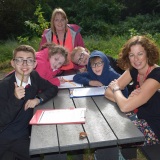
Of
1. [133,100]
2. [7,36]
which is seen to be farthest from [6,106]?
[7,36]

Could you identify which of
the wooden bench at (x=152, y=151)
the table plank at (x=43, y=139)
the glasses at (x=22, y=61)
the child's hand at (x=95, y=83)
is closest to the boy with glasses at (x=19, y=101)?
the glasses at (x=22, y=61)

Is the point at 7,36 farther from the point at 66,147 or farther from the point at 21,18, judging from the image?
the point at 66,147

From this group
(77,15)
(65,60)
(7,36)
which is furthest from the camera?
(77,15)

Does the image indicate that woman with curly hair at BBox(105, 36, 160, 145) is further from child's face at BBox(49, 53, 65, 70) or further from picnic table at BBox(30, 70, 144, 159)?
child's face at BBox(49, 53, 65, 70)

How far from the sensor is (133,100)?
2.53m

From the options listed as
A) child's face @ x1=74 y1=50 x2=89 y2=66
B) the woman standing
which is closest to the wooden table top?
child's face @ x1=74 y1=50 x2=89 y2=66

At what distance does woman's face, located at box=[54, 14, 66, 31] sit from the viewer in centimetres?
494

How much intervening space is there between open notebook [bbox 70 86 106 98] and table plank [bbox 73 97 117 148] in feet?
0.94

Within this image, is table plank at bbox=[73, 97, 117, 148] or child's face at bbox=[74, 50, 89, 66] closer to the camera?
table plank at bbox=[73, 97, 117, 148]

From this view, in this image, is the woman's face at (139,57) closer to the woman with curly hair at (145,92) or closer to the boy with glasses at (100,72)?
the woman with curly hair at (145,92)

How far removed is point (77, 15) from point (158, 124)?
1377cm

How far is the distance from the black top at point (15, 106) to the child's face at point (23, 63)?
0.26ft

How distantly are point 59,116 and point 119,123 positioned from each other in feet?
1.60

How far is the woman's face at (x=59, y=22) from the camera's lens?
16.2 ft
